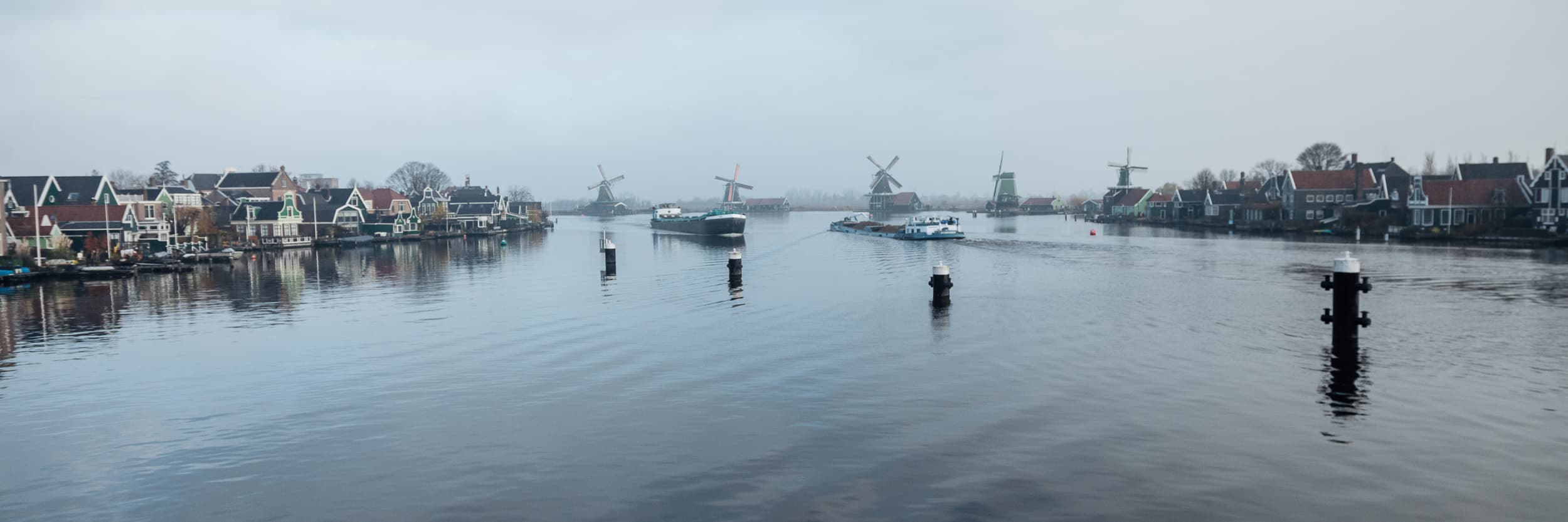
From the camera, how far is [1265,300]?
3406cm

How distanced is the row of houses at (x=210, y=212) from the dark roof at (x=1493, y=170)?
110707mm

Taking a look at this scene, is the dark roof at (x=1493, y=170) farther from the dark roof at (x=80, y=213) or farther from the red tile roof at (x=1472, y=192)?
the dark roof at (x=80, y=213)

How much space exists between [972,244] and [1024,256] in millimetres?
18128

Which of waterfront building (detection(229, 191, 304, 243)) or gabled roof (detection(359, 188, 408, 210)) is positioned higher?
gabled roof (detection(359, 188, 408, 210))

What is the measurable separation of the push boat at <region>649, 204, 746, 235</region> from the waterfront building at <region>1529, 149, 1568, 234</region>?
7195cm

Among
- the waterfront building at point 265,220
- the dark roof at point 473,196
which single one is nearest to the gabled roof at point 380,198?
the dark roof at point 473,196

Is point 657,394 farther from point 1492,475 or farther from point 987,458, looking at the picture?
point 1492,475

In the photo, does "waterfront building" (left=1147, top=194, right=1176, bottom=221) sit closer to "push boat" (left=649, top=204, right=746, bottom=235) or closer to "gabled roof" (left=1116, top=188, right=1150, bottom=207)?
"gabled roof" (left=1116, top=188, right=1150, bottom=207)

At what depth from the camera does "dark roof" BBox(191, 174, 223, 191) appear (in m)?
123

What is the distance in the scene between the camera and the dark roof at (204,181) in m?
123

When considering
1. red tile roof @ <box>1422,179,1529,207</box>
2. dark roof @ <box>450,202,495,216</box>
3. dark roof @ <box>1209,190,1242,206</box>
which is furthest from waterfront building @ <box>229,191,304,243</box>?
dark roof @ <box>1209,190,1242,206</box>

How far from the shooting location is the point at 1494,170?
8738 centimetres

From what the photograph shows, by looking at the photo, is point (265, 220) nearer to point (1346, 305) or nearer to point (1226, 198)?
point (1346, 305)

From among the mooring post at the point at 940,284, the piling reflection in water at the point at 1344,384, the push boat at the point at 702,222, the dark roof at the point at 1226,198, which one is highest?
the dark roof at the point at 1226,198
